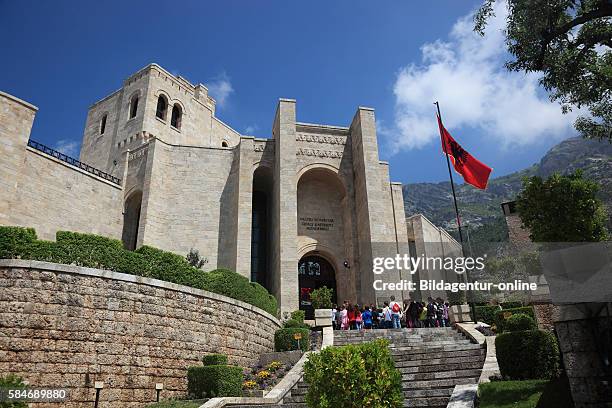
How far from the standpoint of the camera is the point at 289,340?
45.6 ft

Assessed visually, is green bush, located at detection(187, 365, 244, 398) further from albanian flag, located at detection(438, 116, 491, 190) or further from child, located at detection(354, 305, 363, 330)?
albanian flag, located at detection(438, 116, 491, 190)

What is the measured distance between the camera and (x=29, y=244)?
32.2 feet

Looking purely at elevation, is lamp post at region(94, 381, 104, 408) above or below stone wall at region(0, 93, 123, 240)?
below

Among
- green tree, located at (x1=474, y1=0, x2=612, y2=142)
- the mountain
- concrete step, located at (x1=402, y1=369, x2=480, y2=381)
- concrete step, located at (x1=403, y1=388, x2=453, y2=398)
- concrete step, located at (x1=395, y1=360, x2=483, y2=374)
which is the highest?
the mountain

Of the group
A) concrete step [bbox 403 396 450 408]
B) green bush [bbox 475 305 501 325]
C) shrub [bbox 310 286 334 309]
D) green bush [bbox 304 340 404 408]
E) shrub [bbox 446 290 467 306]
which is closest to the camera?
green bush [bbox 304 340 404 408]

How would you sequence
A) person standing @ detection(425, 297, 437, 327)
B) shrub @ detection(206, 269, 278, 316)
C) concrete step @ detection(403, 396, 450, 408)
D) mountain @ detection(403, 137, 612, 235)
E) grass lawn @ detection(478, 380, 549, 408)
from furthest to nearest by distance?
mountain @ detection(403, 137, 612, 235), person standing @ detection(425, 297, 437, 327), shrub @ detection(206, 269, 278, 316), concrete step @ detection(403, 396, 450, 408), grass lawn @ detection(478, 380, 549, 408)

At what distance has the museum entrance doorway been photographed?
2216 centimetres

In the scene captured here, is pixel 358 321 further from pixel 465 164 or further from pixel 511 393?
pixel 511 393

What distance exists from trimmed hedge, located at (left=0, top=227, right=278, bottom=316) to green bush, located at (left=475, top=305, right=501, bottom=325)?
32.1 feet

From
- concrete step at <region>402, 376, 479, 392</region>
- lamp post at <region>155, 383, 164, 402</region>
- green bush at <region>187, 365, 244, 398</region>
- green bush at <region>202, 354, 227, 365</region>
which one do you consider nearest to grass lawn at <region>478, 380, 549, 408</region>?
concrete step at <region>402, 376, 479, 392</region>

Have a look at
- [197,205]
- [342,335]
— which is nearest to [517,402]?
[342,335]

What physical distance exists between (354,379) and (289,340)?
24.8 feet

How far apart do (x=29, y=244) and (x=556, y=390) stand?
11005 millimetres

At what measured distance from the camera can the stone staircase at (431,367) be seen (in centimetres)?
891
